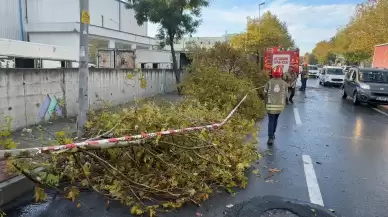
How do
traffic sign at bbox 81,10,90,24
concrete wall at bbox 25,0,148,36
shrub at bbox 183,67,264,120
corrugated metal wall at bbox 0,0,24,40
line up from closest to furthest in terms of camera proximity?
traffic sign at bbox 81,10,90,24 → shrub at bbox 183,67,264,120 → corrugated metal wall at bbox 0,0,24,40 → concrete wall at bbox 25,0,148,36

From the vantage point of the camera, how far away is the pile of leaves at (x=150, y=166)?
4203 mm

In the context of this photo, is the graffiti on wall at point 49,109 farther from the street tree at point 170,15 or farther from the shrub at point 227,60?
the street tree at point 170,15

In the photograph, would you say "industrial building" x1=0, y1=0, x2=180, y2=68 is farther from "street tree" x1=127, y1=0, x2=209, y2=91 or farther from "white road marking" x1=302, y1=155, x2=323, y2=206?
"white road marking" x1=302, y1=155, x2=323, y2=206

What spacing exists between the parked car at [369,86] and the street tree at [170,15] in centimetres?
883

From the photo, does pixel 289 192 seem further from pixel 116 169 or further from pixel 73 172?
pixel 73 172

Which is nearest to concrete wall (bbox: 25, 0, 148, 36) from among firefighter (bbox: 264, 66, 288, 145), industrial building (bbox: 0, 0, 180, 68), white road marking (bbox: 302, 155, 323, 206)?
industrial building (bbox: 0, 0, 180, 68)

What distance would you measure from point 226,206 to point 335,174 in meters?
2.38

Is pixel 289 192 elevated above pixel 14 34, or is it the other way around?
pixel 14 34

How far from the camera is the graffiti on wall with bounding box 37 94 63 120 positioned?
8.24 metres

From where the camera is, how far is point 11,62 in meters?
8.29

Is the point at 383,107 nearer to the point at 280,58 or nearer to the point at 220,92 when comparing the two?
the point at 280,58

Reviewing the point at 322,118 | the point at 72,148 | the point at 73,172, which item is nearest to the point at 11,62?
the point at 73,172

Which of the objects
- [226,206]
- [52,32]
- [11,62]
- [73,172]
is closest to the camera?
[226,206]

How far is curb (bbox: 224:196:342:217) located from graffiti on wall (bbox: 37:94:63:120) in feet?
20.3
